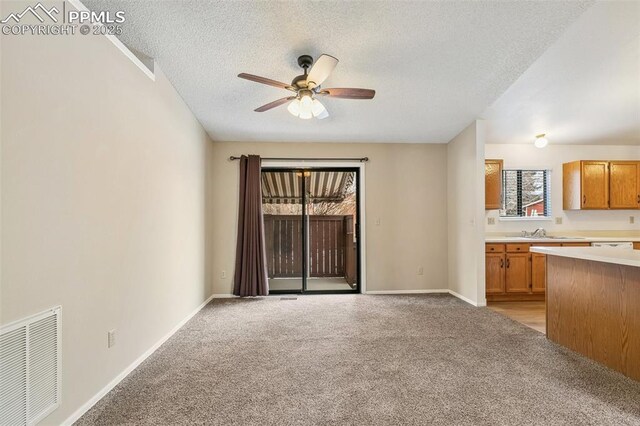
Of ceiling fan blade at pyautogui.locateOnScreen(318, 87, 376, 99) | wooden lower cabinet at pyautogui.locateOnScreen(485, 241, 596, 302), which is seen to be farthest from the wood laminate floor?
ceiling fan blade at pyautogui.locateOnScreen(318, 87, 376, 99)

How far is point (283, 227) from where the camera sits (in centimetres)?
514

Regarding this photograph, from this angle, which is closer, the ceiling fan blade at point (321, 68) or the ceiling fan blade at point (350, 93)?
the ceiling fan blade at point (321, 68)

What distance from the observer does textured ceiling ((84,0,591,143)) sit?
2107 millimetres

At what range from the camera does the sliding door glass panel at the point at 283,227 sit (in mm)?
4996

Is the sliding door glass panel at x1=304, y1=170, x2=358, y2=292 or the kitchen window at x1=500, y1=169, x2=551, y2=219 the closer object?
the sliding door glass panel at x1=304, y1=170, x2=358, y2=292

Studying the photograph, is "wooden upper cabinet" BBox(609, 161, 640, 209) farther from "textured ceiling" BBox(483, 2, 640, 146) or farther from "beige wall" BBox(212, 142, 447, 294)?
"beige wall" BBox(212, 142, 447, 294)

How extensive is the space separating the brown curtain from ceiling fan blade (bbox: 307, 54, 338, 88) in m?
2.38

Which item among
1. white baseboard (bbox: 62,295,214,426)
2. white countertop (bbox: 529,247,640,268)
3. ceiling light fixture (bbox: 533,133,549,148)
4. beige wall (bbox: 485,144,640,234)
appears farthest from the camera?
beige wall (bbox: 485,144,640,234)

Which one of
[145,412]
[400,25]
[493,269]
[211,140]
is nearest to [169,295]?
[145,412]

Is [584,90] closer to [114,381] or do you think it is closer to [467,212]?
[467,212]

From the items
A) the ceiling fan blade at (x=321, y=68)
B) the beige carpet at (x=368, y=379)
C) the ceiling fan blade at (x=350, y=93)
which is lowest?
the beige carpet at (x=368, y=379)

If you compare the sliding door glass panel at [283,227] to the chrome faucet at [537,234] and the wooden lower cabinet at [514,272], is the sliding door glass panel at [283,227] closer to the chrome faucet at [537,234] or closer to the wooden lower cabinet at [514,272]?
the wooden lower cabinet at [514,272]

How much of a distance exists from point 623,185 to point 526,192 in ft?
4.61

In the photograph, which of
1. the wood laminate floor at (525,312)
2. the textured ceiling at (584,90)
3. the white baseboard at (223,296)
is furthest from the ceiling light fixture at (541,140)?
the white baseboard at (223,296)
